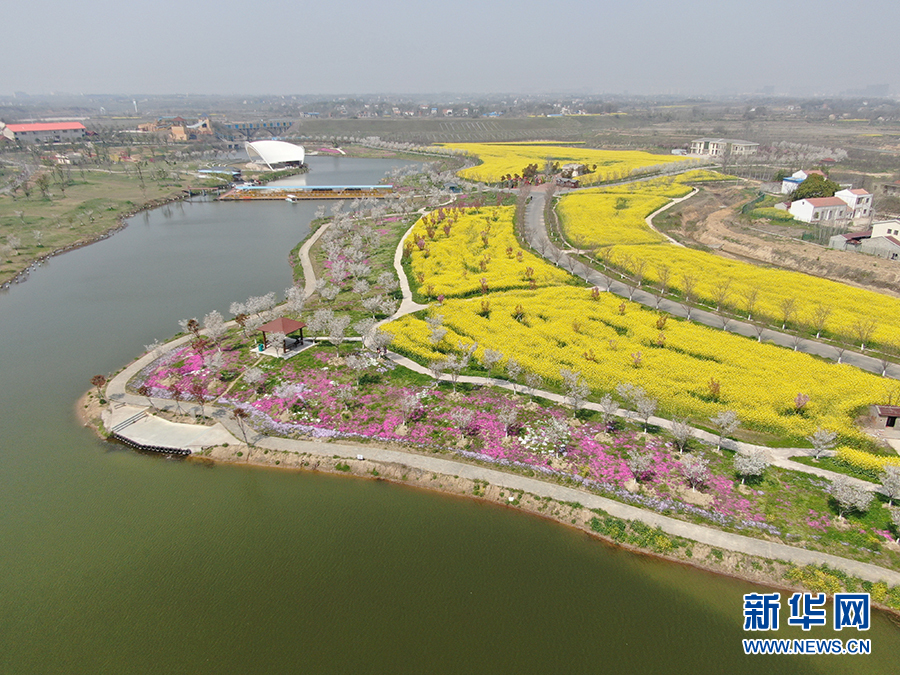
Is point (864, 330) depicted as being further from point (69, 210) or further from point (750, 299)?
point (69, 210)

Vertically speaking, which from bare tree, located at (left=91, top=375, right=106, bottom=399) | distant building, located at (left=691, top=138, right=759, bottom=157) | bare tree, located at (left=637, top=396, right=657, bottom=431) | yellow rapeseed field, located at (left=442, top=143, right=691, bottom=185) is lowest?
bare tree, located at (left=91, top=375, right=106, bottom=399)

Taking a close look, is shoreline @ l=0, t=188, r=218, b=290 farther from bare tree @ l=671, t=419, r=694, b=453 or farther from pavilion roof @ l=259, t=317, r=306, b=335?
bare tree @ l=671, t=419, r=694, b=453

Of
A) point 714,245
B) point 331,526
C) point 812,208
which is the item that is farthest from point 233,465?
point 812,208

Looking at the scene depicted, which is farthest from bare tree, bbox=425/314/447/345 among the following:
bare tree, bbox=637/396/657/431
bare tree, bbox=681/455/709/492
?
bare tree, bbox=681/455/709/492

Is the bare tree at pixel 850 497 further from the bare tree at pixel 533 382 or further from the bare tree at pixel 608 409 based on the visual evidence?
the bare tree at pixel 533 382

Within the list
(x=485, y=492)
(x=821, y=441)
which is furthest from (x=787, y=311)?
(x=485, y=492)

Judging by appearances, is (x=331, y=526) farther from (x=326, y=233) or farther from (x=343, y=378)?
(x=326, y=233)
